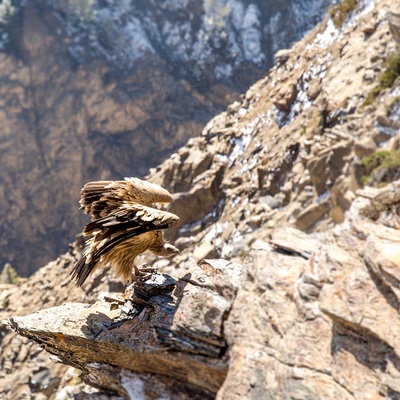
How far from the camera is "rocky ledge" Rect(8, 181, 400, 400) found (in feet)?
15.2

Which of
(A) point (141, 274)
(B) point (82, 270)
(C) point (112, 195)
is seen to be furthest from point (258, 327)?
(C) point (112, 195)

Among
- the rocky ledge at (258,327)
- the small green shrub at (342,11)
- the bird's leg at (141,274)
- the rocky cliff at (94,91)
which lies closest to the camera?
the rocky ledge at (258,327)

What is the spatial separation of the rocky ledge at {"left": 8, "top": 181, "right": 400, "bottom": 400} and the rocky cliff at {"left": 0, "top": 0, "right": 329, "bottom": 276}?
4780 centimetres

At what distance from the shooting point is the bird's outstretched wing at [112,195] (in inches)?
246

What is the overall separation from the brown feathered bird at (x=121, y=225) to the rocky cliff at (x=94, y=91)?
47.4m

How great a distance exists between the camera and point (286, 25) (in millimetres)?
53656

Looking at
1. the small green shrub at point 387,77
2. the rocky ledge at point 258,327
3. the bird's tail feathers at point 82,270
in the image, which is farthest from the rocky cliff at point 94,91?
the bird's tail feathers at point 82,270

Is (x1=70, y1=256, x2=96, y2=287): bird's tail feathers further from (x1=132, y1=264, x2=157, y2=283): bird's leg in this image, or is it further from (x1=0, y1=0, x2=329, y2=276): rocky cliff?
(x1=0, y1=0, x2=329, y2=276): rocky cliff

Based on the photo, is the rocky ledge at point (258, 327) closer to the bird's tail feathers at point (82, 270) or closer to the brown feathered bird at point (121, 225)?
the brown feathered bird at point (121, 225)

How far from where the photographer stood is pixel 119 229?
5.88 meters

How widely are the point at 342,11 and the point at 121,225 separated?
65.5 ft

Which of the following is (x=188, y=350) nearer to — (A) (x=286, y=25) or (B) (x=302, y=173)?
(B) (x=302, y=173)

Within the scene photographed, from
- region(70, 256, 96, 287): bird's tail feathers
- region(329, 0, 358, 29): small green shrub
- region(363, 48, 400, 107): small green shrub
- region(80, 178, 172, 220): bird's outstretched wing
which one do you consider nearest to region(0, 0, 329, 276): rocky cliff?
region(329, 0, 358, 29): small green shrub

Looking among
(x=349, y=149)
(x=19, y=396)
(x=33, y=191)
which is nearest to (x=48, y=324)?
(x=349, y=149)
